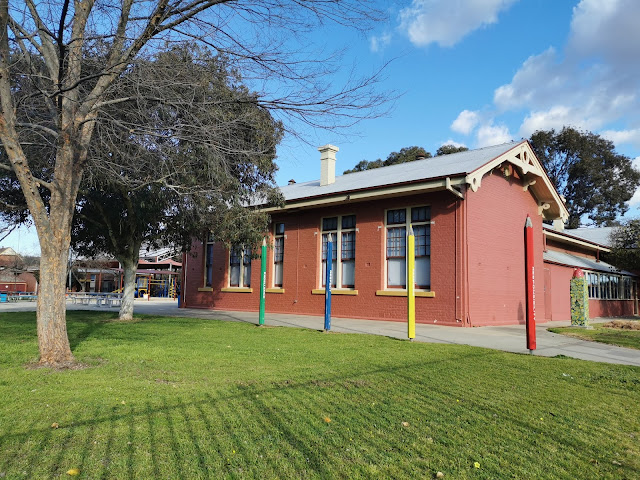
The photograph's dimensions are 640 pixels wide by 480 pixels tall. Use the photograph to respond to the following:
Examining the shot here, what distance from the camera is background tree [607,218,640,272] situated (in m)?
26.1

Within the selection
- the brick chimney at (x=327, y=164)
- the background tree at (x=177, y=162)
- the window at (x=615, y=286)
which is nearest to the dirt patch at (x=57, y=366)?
the background tree at (x=177, y=162)

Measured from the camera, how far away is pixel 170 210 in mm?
13977

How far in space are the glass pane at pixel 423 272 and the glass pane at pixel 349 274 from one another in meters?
2.45

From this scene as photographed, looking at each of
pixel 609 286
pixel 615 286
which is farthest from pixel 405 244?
pixel 615 286

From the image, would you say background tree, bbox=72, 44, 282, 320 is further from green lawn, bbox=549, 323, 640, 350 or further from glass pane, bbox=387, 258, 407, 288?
green lawn, bbox=549, 323, 640, 350

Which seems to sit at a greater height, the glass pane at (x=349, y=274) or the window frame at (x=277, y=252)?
the window frame at (x=277, y=252)

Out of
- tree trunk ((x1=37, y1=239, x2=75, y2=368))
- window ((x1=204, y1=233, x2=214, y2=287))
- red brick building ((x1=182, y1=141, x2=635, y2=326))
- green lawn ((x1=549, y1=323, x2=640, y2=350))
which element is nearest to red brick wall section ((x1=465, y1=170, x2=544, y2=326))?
red brick building ((x1=182, y1=141, x2=635, y2=326))

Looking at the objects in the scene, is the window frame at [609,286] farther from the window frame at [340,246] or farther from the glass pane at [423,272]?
the window frame at [340,246]

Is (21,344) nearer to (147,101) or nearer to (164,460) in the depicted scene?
(147,101)

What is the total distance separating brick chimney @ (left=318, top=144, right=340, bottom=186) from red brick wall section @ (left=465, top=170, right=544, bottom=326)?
6.84m

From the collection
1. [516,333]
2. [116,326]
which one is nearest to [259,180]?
[116,326]

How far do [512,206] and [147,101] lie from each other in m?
14.4

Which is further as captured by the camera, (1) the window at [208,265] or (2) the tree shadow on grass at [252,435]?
(1) the window at [208,265]

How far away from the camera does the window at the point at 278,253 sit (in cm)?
2017
